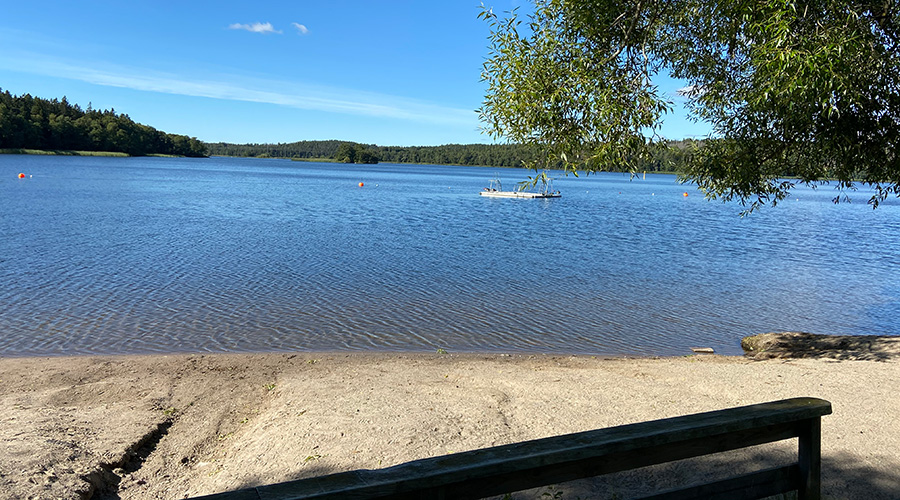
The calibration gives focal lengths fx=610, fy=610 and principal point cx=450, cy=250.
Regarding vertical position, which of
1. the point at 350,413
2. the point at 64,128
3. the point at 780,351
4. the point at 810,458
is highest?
the point at 64,128

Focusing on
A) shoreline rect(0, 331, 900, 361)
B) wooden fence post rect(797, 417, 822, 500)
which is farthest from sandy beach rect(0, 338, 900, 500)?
wooden fence post rect(797, 417, 822, 500)

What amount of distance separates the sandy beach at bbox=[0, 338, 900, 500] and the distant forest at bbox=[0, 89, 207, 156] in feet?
492

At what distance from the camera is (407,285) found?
17594mm

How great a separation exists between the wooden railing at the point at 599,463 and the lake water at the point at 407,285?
8.90 meters

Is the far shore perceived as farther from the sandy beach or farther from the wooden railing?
the wooden railing

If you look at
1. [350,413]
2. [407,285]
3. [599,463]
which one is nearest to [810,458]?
[599,463]

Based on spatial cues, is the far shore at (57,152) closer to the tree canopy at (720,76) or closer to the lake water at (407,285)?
the lake water at (407,285)

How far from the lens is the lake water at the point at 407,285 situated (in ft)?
41.0

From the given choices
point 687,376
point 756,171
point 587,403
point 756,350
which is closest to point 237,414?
point 587,403

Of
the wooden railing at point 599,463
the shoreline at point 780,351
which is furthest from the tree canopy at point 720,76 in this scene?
the wooden railing at point 599,463

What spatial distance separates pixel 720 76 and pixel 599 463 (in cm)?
834

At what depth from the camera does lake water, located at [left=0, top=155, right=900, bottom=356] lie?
12.5 metres

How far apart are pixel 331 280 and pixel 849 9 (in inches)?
557

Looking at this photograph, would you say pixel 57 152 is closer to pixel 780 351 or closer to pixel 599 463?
pixel 780 351
